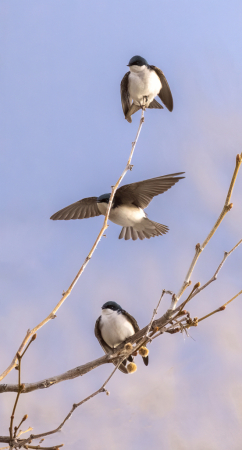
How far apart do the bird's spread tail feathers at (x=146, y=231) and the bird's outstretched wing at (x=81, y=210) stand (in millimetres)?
180

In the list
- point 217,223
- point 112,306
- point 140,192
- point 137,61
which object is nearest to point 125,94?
point 137,61

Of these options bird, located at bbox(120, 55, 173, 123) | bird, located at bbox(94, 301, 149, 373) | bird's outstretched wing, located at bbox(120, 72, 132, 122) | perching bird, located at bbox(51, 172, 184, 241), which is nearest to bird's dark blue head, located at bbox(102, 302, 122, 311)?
bird, located at bbox(94, 301, 149, 373)

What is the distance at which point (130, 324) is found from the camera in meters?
1.62

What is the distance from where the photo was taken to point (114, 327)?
1574mm

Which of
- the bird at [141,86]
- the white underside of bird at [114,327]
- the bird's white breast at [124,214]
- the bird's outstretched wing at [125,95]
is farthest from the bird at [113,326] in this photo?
the bird's outstretched wing at [125,95]

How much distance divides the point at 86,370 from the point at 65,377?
0.05 metres

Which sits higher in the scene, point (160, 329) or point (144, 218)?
point (144, 218)

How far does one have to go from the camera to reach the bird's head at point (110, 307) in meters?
1.61

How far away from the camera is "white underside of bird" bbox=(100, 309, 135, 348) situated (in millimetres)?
1570

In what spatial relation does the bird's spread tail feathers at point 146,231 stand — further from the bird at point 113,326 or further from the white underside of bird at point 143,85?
the white underside of bird at point 143,85

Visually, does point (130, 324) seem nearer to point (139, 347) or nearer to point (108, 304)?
point (108, 304)

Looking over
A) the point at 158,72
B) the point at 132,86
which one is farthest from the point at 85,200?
the point at 158,72

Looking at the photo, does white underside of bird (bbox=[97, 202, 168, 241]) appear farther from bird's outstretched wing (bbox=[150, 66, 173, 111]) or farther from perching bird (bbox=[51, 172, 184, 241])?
bird's outstretched wing (bbox=[150, 66, 173, 111])

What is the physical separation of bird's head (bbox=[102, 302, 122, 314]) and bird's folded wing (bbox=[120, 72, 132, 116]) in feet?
2.91
